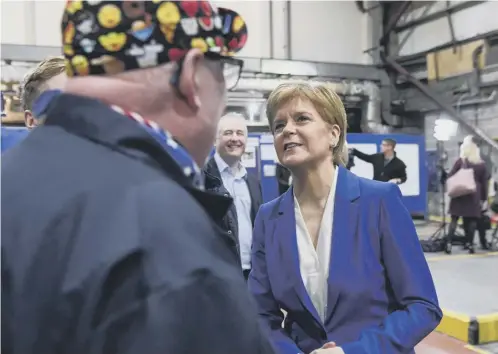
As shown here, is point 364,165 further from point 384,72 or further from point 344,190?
point 344,190

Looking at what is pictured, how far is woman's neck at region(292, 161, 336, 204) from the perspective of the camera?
4.96 feet

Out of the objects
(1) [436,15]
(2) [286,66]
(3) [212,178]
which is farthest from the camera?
(1) [436,15]

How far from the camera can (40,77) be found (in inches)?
61.9

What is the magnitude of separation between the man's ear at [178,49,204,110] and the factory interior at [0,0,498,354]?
612cm

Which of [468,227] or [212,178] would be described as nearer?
[212,178]

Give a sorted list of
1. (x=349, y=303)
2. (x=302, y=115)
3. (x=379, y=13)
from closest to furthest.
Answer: (x=349, y=303) < (x=302, y=115) < (x=379, y=13)

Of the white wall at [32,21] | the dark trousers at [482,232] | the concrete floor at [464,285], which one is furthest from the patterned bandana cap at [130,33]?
the white wall at [32,21]

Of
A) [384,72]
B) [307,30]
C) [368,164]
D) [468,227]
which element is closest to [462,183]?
[468,227]

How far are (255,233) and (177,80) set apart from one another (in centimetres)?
95

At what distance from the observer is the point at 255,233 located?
158 centimetres

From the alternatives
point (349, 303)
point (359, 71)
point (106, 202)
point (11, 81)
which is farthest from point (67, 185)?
point (359, 71)

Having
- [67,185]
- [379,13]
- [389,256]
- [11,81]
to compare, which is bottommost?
[389,256]

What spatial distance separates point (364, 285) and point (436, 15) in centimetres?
1172

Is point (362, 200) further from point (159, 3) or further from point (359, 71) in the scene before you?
point (359, 71)
